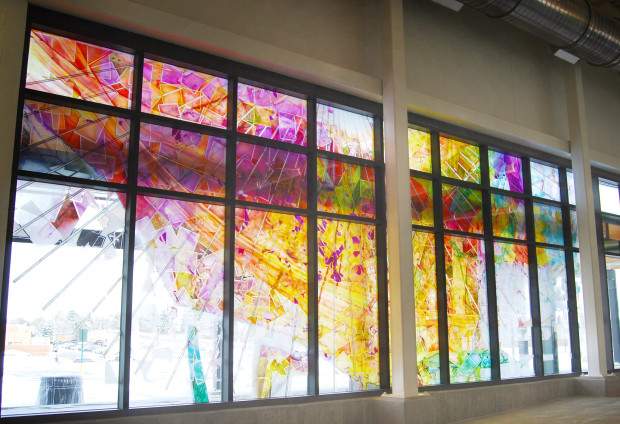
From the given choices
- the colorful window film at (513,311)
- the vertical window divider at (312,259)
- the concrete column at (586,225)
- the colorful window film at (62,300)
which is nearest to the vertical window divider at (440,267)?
the colorful window film at (513,311)

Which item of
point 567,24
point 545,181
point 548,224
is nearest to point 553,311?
point 548,224

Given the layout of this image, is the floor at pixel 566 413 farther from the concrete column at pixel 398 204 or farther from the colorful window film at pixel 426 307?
the concrete column at pixel 398 204

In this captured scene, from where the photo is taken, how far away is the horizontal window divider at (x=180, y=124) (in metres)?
4.69

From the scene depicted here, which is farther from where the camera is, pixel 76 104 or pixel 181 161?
pixel 181 161

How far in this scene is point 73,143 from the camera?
4.34 metres

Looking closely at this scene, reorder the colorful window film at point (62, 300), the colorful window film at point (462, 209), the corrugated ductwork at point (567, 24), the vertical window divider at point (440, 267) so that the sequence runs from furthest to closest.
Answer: the colorful window film at point (462, 209), the vertical window divider at point (440, 267), the corrugated ductwork at point (567, 24), the colorful window film at point (62, 300)

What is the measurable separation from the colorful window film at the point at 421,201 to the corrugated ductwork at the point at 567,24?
1.91 meters

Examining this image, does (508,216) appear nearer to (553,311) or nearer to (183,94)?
(553,311)

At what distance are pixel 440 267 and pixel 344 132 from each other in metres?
1.89

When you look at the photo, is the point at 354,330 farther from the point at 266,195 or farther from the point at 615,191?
the point at 615,191

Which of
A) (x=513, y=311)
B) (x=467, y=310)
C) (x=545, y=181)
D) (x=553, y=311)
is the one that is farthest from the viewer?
(x=545, y=181)

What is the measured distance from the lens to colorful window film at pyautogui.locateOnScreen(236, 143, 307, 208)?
17.1ft

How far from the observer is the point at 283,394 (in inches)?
→ 202

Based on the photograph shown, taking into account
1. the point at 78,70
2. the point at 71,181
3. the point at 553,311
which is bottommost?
the point at 553,311
